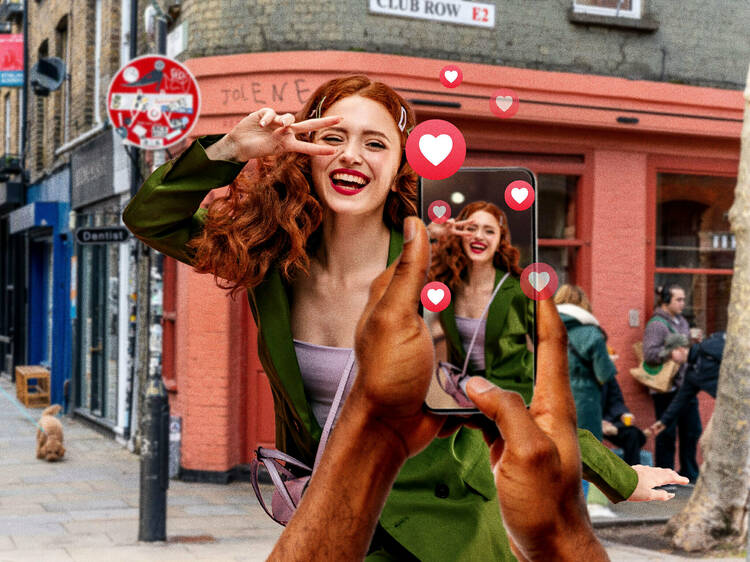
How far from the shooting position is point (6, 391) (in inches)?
778

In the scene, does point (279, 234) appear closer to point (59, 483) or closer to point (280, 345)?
point (280, 345)

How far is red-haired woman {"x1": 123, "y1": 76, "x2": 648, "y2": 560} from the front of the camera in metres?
1.61

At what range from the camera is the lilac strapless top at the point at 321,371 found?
1.66 metres

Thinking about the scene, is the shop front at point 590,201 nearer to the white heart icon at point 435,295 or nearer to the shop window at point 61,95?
the shop window at point 61,95

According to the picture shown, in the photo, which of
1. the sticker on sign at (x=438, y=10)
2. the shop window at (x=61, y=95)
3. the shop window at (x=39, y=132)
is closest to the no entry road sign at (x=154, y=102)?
the sticker on sign at (x=438, y=10)

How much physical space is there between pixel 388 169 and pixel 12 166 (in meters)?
21.1

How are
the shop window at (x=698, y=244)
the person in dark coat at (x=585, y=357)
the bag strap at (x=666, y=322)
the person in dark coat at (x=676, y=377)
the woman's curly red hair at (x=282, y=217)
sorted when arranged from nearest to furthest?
the woman's curly red hair at (x=282, y=217), the person in dark coat at (x=585, y=357), the person in dark coat at (x=676, y=377), the bag strap at (x=666, y=322), the shop window at (x=698, y=244)

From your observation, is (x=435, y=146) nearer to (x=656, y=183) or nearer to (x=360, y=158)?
(x=360, y=158)

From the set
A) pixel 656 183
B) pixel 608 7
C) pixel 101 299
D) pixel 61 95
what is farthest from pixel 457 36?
pixel 61 95

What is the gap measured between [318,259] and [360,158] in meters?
0.25

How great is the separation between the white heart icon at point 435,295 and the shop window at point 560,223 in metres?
2.07

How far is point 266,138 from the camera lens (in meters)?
1.59

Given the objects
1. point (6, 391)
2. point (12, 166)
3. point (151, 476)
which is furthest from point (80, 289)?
point (151, 476)

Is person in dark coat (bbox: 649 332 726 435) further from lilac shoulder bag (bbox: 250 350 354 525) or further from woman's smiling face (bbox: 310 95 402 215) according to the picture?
woman's smiling face (bbox: 310 95 402 215)
